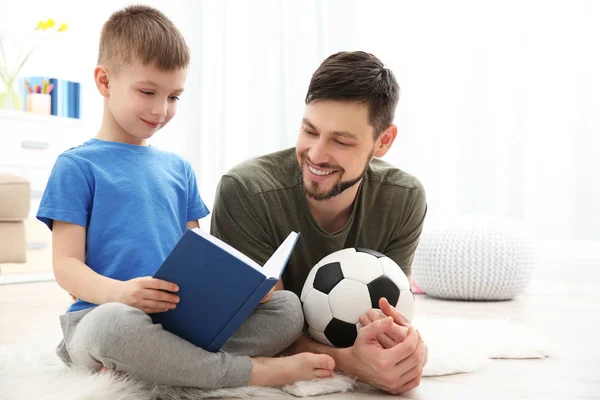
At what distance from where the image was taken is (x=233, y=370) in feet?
3.93

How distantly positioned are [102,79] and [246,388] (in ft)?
2.24

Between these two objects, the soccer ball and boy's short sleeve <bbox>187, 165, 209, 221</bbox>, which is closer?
the soccer ball

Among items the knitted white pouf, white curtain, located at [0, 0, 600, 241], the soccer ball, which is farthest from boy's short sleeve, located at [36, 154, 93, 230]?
white curtain, located at [0, 0, 600, 241]

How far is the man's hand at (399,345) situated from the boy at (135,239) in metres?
0.13

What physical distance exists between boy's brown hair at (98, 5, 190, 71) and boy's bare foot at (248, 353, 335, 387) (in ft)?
2.00

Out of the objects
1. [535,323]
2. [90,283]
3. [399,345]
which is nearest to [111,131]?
[90,283]

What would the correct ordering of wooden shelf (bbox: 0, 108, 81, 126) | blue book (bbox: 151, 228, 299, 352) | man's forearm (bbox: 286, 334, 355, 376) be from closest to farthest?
blue book (bbox: 151, 228, 299, 352) → man's forearm (bbox: 286, 334, 355, 376) → wooden shelf (bbox: 0, 108, 81, 126)

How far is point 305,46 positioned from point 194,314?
2.73 metres

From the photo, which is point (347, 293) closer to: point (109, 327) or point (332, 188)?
point (332, 188)

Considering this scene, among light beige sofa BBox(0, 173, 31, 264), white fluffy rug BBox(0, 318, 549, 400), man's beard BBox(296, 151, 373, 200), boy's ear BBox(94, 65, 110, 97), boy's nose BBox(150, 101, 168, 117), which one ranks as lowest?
light beige sofa BBox(0, 173, 31, 264)

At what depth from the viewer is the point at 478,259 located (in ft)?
8.69

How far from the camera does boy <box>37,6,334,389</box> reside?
3.73 feet

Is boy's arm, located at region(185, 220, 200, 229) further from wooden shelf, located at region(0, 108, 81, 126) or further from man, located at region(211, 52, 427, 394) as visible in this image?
wooden shelf, located at region(0, 108, 81, 126)

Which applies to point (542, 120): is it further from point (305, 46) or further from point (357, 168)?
point (357, 168)
